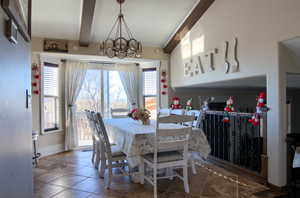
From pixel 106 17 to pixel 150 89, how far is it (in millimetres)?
2350

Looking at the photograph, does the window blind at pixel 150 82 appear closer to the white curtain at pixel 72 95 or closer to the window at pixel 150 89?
the window at pixel 150 89

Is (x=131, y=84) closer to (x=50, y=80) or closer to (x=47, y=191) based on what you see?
(x=50, y=80)

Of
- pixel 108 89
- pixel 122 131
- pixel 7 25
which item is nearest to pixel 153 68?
pixel 108 89

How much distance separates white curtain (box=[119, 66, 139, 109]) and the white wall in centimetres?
239

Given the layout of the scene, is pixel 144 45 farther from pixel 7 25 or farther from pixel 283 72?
pixel 7 25

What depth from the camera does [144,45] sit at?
545 cm

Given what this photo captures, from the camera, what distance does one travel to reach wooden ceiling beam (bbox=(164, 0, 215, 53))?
4199 mm

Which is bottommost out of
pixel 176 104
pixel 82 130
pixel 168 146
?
pixel 82 130

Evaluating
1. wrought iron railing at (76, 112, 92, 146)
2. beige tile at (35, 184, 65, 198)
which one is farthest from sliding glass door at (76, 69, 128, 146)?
beige tile at (35, 184, 65, 198)

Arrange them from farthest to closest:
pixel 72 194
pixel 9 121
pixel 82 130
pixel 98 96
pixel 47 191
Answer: pixel 98 96, pixel 82 130, pixel 47 191, pixel 72 194, pixel 9 121

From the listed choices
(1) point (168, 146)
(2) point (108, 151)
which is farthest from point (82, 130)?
(1) point (168, 146)

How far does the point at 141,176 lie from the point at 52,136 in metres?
3.02

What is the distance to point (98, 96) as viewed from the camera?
5773 mm

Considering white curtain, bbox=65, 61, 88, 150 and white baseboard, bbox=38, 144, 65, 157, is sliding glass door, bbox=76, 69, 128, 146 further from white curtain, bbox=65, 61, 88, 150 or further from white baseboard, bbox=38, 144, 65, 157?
white baseboard, bbox=38, 144, 65, 157
